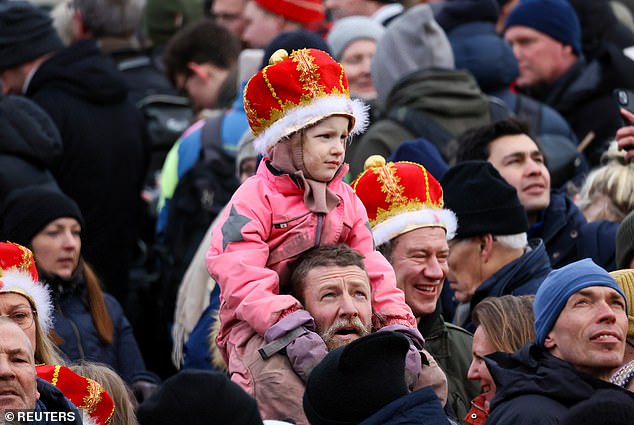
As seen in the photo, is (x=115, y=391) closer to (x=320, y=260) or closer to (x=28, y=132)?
(x=320, y=260)

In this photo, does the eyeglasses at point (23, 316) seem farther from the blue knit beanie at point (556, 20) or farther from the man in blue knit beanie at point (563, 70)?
the blue knit beanie at point (556, 20)

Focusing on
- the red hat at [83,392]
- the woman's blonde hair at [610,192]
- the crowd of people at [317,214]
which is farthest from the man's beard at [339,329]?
the woman's blonde hair at [610,192]

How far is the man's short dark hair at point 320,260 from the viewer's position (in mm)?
6113

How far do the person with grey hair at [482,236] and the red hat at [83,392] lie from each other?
6.95 feet

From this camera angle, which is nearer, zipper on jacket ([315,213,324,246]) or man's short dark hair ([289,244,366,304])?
man's short dark hair ([289,244,366,304])

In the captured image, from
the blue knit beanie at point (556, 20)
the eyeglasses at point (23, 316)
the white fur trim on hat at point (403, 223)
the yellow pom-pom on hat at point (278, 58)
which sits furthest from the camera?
the blue knit beanie at point (556, 20)

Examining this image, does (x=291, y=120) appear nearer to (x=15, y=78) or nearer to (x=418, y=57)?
(x=418, y=57)

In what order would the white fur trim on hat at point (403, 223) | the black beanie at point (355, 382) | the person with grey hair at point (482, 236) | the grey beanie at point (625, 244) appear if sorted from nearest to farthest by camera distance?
the black beanie at point (355, 382) < the white fur trim on hat at point (403, 223) < the grey beanie at point (625, 244) < the person with grey hair at point (482, 236)

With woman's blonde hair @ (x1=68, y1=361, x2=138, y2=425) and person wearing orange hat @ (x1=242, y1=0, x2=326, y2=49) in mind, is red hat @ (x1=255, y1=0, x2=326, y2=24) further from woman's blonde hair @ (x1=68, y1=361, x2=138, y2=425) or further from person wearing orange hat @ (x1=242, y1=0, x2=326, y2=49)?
woman's blonde hair @ (x1=68, y1=361, x2=138, y2=425)

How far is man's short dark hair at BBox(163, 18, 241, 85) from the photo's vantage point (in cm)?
Result: 1115

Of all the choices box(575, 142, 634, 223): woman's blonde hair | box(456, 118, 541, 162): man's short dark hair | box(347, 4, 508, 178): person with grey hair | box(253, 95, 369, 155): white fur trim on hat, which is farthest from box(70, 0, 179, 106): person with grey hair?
box(253, 95, 369, 155): white fur trim on hat

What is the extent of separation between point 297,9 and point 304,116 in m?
5.20

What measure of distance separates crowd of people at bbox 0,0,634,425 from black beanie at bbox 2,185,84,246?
0.04 feet

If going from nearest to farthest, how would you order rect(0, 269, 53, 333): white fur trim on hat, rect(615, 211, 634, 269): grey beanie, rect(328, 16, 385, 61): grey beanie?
rect(0, 269, 53, 333): white fur trim on hat
rect(615, 211, 634, 269): grey beanie
rect(328, 16, 385, 61): grey beanie
